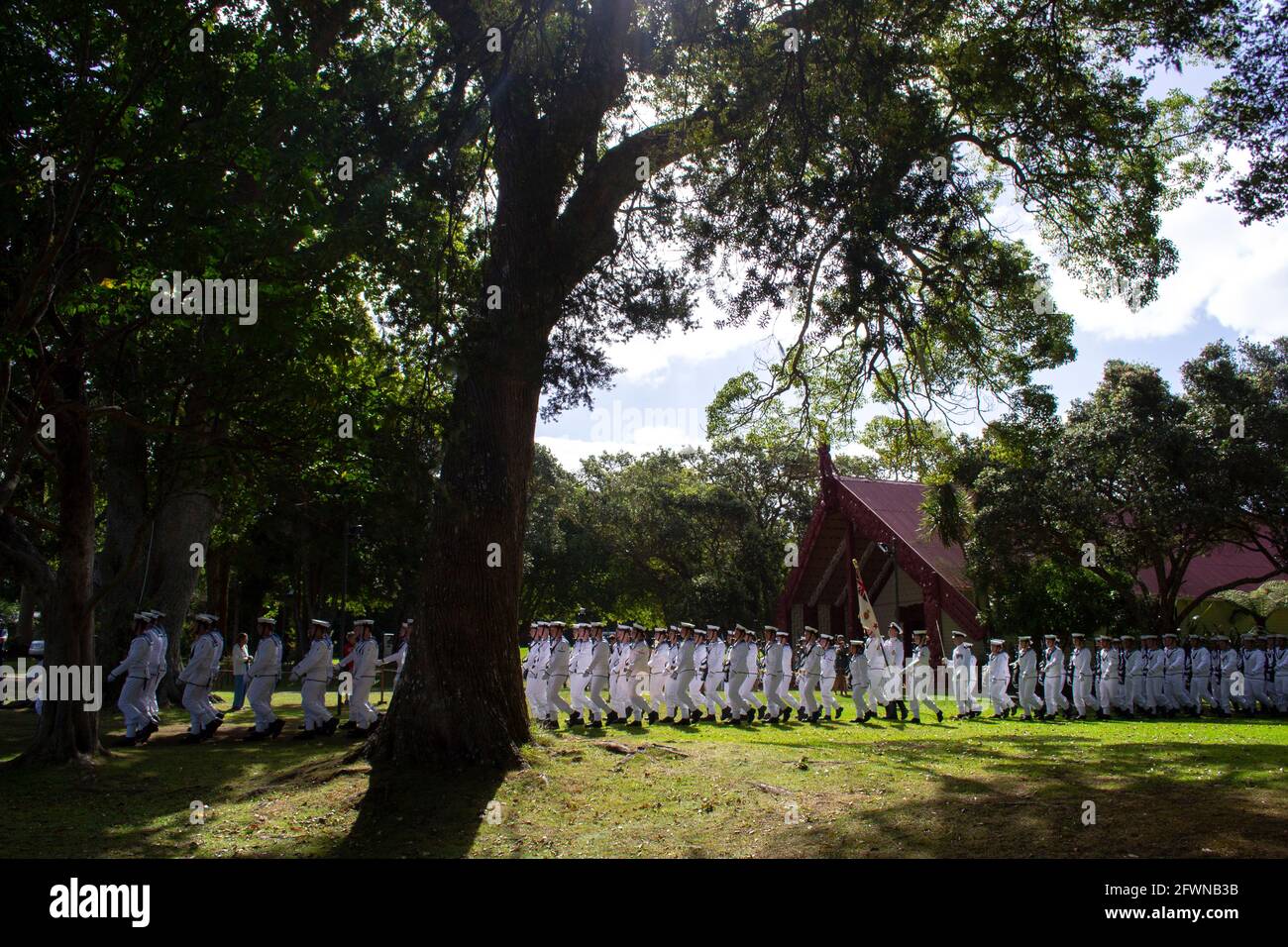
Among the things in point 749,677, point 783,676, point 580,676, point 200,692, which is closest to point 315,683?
point 200,692

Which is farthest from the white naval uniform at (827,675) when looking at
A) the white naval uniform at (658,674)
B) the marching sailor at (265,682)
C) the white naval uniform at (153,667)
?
the white naval uniform at (153,667)

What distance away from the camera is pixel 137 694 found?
14.1 meters

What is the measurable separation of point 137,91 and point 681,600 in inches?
1454

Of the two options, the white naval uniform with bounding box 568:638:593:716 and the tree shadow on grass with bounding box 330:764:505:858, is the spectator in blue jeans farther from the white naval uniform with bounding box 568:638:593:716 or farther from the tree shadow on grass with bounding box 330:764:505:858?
the tree shadow on grass with bounding box 330:764:505:858

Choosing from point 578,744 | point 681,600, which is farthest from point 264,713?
point 681,600

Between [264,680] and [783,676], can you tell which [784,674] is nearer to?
[783,676]

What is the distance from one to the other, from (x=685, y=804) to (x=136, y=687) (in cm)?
963

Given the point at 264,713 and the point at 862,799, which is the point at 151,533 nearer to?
the point at 264,713

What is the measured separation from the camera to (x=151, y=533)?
60.4 feet

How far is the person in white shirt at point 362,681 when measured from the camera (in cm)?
1553

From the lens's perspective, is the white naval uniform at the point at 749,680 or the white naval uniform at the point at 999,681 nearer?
the white naval uniform at the point at 749,680

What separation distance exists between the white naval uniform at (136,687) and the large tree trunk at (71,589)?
268cm

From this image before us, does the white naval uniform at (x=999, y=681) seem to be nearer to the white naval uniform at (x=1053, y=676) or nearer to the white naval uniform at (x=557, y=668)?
the white naval uniform at (x=1053, y=676)
